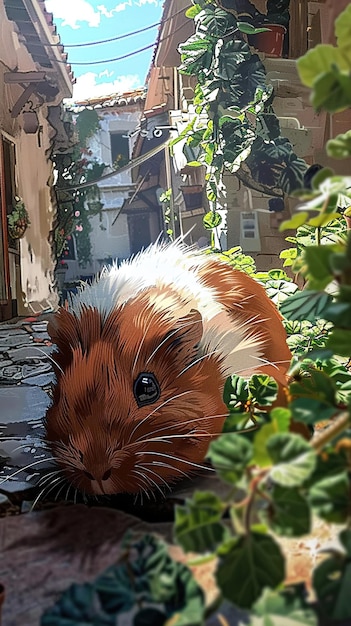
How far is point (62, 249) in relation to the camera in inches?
51.8

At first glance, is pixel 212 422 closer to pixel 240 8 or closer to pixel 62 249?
pixel 62 249

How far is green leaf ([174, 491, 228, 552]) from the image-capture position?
0.93 ft

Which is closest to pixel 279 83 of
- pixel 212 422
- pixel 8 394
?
pixel 212 422

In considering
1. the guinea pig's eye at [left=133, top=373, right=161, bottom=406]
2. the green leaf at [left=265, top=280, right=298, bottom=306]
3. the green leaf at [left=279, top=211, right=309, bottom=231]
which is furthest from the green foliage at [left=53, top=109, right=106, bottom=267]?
the green leaf at [left=279, top=211, right=309, bottom=231]

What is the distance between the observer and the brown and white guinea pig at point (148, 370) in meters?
0.78

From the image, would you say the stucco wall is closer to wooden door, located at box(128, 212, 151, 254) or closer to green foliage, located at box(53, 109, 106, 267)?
green foliage, located at box(53, 109, 106, 267)

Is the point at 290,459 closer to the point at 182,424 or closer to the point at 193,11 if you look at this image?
the point at 182,424

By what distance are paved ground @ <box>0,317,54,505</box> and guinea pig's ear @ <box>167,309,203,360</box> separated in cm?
28

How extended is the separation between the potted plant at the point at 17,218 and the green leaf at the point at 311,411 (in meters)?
1.19

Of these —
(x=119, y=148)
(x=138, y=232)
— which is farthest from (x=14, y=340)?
(x=119, y=148)

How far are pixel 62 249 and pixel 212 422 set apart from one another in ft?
2.15

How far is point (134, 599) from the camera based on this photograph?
287mm

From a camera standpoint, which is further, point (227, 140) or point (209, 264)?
point (227, 140)

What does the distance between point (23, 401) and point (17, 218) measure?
1.49 feet
